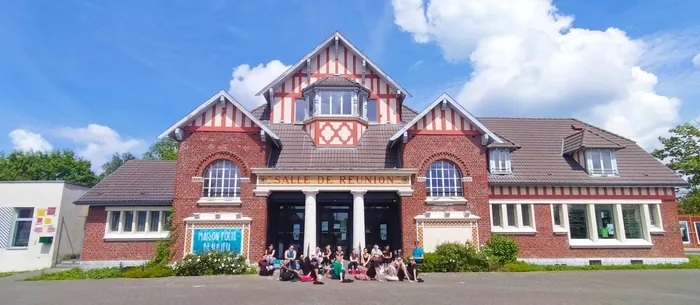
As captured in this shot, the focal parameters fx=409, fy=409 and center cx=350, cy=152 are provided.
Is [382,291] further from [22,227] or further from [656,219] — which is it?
[22,227]

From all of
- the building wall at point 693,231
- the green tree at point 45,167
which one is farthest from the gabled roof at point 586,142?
the green tree at point 45,167

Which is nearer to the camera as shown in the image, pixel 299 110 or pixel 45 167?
pixel 299 110

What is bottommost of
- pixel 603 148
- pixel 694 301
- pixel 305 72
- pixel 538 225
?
pixel 694 301

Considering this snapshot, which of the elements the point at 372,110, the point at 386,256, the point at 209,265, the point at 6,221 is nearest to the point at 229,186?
the point at 209,265

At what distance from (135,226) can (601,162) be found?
2471 centimetres

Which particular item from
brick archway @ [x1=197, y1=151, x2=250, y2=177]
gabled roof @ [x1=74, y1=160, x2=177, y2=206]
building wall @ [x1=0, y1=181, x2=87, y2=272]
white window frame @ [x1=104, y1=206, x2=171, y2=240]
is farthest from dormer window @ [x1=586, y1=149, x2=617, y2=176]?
building wall @ [x1=0, y1=181, x2=87, y2=272]

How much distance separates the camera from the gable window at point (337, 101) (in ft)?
70.3

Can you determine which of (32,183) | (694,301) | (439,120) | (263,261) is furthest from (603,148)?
(32,183)

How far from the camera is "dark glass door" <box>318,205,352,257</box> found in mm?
21141

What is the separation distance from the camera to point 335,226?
70.1 feet

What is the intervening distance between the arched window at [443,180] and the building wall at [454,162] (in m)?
0.27

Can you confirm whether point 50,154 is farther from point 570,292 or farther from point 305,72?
point 570,292

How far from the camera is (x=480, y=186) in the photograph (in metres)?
19.4

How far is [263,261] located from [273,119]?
8.85 m
